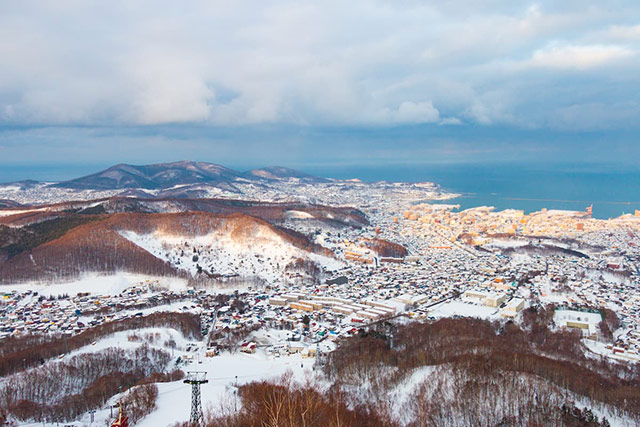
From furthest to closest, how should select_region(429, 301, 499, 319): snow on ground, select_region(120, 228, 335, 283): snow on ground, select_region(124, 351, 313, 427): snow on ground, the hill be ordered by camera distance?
select_region(120, 228, 335, 283): snow on ground → the hill → select_region(429, 301, 499, 319): snow on ground → select_region(124, 351, 313, 427): snow on ground

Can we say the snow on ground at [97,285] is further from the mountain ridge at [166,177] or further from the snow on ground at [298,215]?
the mountain ridge at [166,177]

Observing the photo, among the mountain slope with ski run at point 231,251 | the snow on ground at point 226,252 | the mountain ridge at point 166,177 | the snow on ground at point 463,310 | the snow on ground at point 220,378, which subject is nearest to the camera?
the snow on ground at point 220,378

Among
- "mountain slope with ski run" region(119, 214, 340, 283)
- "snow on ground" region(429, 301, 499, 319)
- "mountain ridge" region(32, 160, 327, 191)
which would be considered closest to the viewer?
"snow on ground" region(429, 301, 499, 319)

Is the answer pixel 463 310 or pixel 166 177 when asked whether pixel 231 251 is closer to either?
pixel 463 310

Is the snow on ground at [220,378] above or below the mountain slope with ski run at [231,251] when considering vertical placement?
below

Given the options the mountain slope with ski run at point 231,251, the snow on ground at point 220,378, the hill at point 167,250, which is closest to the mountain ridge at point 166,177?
the hill at point 167,250

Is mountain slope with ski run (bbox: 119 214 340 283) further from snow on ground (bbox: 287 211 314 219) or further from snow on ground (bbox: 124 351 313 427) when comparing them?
snow on ground (bbox: 287 211 314 219)

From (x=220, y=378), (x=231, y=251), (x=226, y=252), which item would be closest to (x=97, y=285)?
(x=226, y=252)

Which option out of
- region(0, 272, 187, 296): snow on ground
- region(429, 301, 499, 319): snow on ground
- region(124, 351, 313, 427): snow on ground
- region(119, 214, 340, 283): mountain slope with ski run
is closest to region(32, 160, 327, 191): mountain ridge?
region(119, 214, 340, 283): mountain slope with ski run

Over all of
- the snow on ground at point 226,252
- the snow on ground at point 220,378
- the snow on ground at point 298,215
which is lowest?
the snow on ground at point 220,378

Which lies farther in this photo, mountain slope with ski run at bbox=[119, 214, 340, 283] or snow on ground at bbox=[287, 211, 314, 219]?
snow on ground at bbox=[287, 211, 314, 219]
